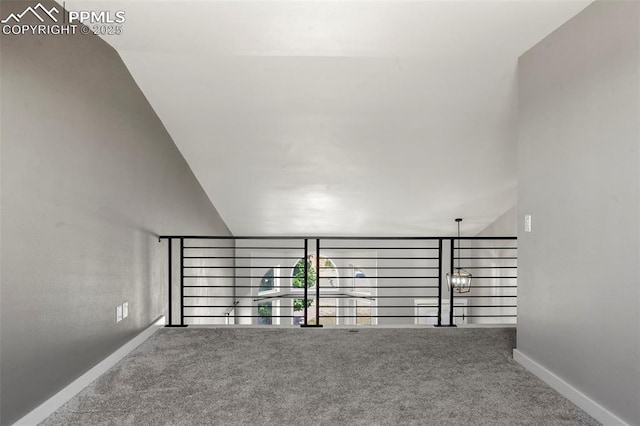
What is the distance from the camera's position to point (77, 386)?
8.00ft

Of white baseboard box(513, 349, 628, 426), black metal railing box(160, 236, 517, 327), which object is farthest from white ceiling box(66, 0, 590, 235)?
white baseboard box(513, 349, 628, 426)

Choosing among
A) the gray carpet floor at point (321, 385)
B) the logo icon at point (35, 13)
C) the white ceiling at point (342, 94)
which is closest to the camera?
the logo icon at point (35, 13)

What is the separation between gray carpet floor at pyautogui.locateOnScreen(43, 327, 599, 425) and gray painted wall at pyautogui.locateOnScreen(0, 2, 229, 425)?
0.99 feet

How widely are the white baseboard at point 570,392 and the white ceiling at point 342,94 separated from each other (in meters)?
2.15

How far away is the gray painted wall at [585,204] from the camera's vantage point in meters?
1.93

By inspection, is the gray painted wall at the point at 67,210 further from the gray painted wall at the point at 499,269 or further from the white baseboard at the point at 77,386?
the gray painted wall at the point at 499,269

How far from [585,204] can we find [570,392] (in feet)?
3.54

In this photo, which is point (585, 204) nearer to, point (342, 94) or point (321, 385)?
point (321, 385)

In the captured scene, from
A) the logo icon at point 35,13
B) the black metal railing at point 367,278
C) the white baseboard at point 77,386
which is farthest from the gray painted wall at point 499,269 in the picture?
the logo icon at point 35,13

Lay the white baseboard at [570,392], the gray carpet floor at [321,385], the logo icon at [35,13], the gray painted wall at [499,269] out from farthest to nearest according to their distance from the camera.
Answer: the gray painted wall at [499,269]
the gray carpet floor at [321,385]
the white baseboard at [570,392]
the logo icon at [35,13]

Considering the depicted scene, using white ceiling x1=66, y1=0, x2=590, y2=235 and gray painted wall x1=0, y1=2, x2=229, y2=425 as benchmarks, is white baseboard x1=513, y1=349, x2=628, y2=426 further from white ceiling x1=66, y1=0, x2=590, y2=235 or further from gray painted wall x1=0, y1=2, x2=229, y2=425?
gray painted wall x1=0, y1=2, x2=229, y2=425

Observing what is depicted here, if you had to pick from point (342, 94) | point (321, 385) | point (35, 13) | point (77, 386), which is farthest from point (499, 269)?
point (35, 13)

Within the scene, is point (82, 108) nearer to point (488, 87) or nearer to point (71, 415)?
point (71, 415)

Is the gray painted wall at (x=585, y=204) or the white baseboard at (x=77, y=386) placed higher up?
the gray painted wall at (x=585, y=204)
